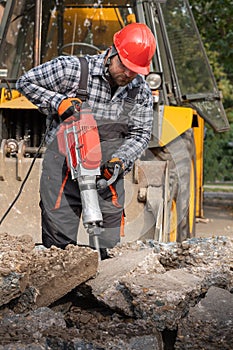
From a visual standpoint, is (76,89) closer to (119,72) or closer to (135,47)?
(119,72)

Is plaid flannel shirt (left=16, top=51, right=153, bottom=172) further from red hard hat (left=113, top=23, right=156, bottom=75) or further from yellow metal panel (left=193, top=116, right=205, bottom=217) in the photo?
yellow metal panel (left=193, top=116, right=205, bottom=217)

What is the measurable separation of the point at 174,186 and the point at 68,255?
8.67 ft

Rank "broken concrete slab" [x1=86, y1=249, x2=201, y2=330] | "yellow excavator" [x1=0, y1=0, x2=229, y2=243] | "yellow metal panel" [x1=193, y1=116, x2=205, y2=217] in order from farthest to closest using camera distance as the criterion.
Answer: "yellow metal panel" [x1=193, y1=116, x2=205, y2=217] → "yellow excavator" [x1=0, y1=0, x2=229, y2=243] → "broken concrete slab" [x1=86, y1=249, x2=201, y2=330]

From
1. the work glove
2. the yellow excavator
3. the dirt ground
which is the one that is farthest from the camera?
the dirt ground

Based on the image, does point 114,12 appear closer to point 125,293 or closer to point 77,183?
point 77,183

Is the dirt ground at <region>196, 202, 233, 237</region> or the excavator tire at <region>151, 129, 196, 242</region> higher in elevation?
the excavator tire at <region>151, 129, 196, 242</region>

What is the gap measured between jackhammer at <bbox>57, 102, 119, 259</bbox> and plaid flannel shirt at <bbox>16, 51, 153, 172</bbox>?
0.63 feet

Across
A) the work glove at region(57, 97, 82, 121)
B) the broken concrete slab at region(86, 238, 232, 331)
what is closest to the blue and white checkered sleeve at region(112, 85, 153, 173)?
the work glove at region(57, 97, 82, 121)

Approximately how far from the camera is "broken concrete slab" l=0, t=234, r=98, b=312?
11.1 feet

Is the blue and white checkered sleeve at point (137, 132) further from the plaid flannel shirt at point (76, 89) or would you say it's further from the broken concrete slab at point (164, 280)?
the broken concrete slab at point (164, 280)

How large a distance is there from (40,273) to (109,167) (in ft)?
3.81

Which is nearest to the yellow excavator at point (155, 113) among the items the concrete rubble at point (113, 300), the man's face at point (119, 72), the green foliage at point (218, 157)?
the man's face at point (119, 72)

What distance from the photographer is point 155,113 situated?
6.20 meters

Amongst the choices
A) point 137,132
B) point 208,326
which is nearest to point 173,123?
point 137,132
